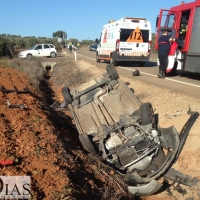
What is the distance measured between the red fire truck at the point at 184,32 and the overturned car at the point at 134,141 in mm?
5147

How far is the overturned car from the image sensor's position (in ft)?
16.3

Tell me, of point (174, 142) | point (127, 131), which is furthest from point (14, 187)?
point (174, 142)

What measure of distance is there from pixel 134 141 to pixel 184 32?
7.72 metres

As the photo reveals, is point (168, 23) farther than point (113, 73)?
Yes

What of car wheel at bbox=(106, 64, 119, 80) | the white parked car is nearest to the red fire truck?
car wheel at bbox=(106, 64, 119, 80)

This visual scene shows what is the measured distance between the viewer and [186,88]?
9.31m

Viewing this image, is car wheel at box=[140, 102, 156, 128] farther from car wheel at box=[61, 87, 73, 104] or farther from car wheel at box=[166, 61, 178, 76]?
car wheel at box=[166, 61, 178, 76]

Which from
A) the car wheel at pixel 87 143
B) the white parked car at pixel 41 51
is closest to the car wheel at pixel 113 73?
the car wheel at pixel 87 143

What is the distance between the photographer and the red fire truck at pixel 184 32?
1047 centimetres

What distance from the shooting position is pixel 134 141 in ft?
17.1

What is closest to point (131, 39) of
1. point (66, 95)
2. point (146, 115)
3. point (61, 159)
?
point (66, 95)

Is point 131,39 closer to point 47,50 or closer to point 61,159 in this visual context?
point 61,159

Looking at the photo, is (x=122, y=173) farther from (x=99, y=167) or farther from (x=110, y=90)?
(x=110, y=90)

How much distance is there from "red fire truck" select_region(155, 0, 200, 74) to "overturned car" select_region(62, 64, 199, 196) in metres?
5.15
